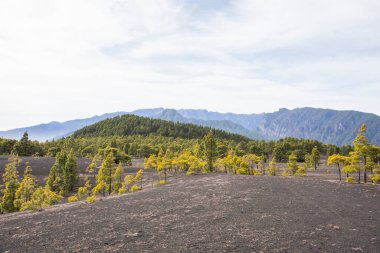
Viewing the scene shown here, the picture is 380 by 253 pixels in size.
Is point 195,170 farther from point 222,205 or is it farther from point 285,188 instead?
point 222,205

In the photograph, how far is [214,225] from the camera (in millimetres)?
27547

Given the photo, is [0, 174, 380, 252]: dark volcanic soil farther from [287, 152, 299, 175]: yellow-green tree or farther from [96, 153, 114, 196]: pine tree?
[287, 152, 299, 175]: yellow-green tree

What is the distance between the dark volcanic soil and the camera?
72.8ft

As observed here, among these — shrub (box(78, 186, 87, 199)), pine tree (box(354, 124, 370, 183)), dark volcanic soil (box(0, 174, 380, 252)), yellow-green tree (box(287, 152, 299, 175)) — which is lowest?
shrub (box(78, 186, 87, 199))

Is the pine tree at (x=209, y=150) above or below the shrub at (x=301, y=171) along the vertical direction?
above

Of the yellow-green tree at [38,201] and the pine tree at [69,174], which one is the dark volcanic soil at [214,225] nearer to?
the yellow-green tree at [38,201]

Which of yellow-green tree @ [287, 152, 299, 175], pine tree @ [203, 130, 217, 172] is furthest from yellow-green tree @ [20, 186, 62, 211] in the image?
yellow-green tree @ [287, 152, 299, 175]

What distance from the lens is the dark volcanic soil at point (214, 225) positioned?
2219cm

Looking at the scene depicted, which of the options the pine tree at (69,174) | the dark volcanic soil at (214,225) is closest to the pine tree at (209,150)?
the pine tree at (69,174)

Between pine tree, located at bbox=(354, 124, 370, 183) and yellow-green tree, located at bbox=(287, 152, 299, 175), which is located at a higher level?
pine tree, located at bbox=(354, 124, 370, 183)

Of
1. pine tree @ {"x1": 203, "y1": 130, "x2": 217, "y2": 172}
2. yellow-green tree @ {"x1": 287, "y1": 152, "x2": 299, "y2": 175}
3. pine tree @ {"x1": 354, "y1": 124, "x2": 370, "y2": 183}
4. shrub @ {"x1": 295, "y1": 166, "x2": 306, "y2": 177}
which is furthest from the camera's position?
pine tree @ {"x1": 203, "y1": 130, "x2": 217, "y2": 172}

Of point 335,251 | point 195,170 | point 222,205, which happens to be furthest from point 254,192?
point 195,170

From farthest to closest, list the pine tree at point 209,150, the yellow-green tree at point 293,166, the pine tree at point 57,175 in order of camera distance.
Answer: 1. the pine tree at point 209,150
2. the yellow-green tree at point 293,166
3. the pine tree at point 57,175

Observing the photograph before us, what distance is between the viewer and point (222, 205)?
36281 mm
